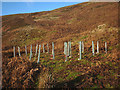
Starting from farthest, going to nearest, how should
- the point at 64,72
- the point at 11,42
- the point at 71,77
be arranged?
the point at 11,42
the point at 64,72
the point at 71,77

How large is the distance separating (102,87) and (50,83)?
2709mm

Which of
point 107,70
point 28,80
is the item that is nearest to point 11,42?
point 28,80

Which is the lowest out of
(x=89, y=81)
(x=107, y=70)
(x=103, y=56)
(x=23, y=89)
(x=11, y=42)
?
(x=23, y=89)

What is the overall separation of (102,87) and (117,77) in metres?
1.34

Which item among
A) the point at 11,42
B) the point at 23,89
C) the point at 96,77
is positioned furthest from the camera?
the point at 11,42

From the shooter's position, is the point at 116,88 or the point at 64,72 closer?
the point at 116,88

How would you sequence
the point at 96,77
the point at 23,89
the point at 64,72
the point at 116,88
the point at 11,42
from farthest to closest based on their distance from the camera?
the point at 11,42
the point at 64,72
the point at 96,77
the point at 23,89
the point at 116,88

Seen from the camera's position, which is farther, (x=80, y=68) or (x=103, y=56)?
(x=103, y=56)

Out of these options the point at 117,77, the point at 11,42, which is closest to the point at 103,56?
the point at 117,77

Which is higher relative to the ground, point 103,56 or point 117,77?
point 103,56

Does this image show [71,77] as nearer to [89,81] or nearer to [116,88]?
[89,81]

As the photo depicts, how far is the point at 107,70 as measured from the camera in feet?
20.5

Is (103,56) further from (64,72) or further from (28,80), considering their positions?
(28,80)

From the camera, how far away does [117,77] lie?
5617 mm
